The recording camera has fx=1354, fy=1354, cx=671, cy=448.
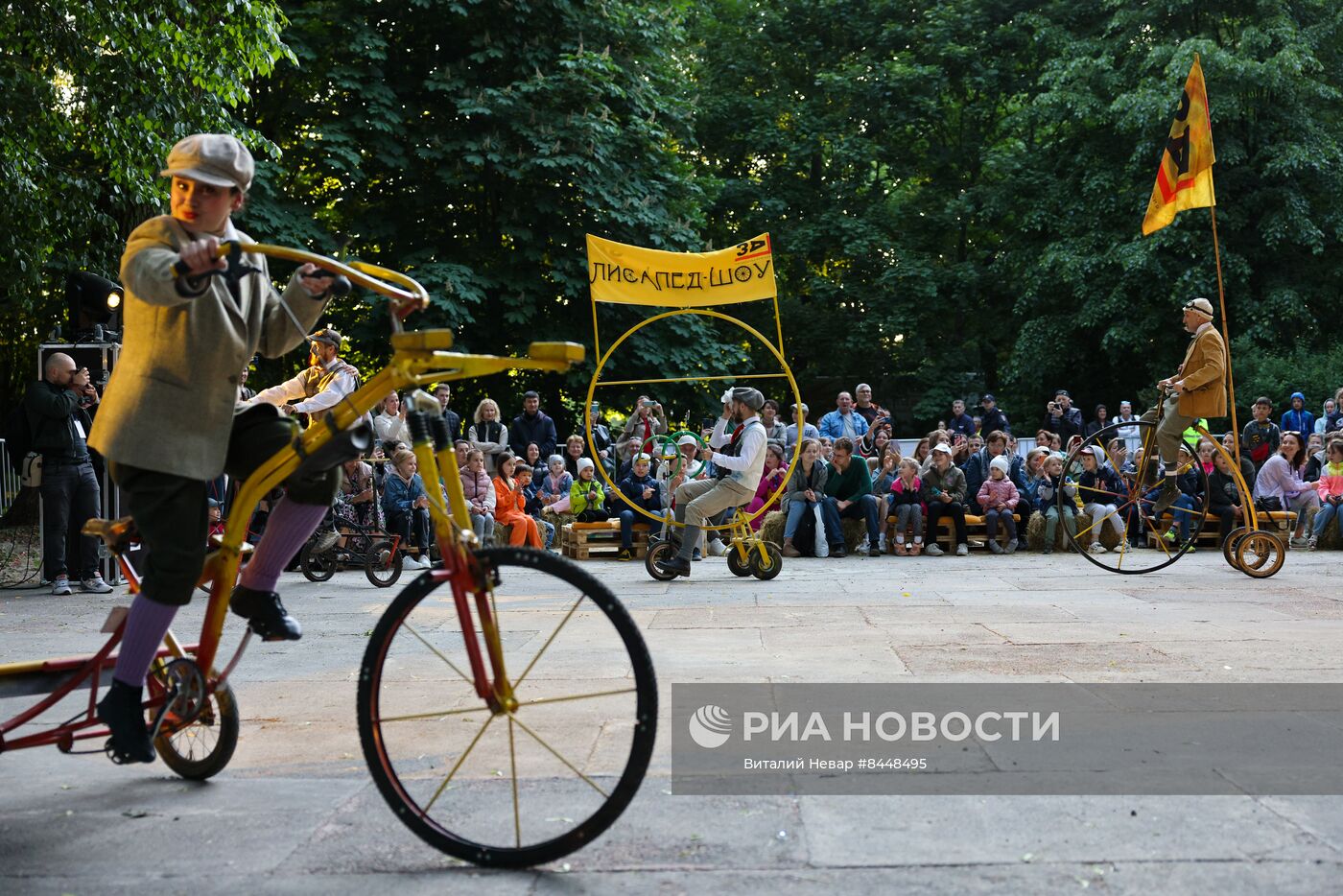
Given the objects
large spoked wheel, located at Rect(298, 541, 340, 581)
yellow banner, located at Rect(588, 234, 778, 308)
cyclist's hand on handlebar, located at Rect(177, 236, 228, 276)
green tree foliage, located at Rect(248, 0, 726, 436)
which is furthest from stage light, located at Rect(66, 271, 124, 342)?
green tree foliage, located at Rect(248, 0, 726, 436)

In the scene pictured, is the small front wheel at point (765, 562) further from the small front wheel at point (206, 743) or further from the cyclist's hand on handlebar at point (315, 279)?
the cyclist's hand on handlebar at point (315, 279)

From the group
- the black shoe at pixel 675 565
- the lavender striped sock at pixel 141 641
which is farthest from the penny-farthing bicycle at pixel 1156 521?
the lavender striped sock at pixel 141 641

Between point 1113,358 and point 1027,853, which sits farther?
point 1113,358

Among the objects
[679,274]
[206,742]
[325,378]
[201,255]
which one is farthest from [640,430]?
[201,255]

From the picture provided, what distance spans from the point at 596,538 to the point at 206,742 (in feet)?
39.9

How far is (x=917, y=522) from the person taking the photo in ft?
54.9

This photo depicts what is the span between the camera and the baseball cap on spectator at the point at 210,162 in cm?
376

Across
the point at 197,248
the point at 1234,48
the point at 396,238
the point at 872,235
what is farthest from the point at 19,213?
the point at 1234,48

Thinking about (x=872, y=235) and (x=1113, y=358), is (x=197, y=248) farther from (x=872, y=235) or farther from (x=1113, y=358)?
(x=872, y=235)

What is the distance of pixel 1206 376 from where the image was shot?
11.6 m

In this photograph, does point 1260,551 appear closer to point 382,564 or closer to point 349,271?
point 382,564

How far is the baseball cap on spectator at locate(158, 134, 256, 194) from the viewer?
3762mm

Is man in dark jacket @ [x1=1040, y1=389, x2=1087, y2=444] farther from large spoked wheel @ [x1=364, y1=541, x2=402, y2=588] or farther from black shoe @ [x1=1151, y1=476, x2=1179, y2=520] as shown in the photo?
large spoked wheel @ [x1=364, y1=541, x2=402, y2=588]

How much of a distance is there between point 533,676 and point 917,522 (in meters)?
11.8
